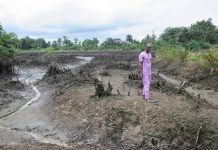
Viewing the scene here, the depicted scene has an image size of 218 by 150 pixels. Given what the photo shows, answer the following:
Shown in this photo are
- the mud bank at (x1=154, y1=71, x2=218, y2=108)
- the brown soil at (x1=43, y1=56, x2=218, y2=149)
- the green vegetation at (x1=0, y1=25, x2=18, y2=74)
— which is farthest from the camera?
the green vegetation at (x1=0, y1=25, x2=18, y2=74)

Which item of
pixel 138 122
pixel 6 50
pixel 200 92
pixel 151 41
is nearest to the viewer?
pixel 138 122

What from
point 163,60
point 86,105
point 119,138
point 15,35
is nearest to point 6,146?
point 119,138

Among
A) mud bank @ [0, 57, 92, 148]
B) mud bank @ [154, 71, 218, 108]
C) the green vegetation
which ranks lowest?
mud bank @ [0, 57, 92, 148]

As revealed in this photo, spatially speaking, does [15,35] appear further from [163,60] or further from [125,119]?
[125,119]

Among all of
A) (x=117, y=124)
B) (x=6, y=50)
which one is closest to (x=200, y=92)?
(x=117, y=124)

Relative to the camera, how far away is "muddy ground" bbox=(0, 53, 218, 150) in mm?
10680

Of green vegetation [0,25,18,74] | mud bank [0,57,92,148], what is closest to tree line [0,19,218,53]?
green vegetation [0,25,18,74]

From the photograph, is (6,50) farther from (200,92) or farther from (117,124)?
(117,124)

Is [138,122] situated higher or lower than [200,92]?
higher

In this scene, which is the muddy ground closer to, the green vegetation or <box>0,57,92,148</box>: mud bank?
<box>0,57,92,148</box>: mud bank

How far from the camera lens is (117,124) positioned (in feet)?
39.1

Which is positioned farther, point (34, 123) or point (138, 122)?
point (34, 123)

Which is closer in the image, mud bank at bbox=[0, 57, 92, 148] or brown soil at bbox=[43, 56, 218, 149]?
brown soil at bbox=[43, 56, 218, 149]

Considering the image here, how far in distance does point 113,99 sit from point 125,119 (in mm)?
1925
